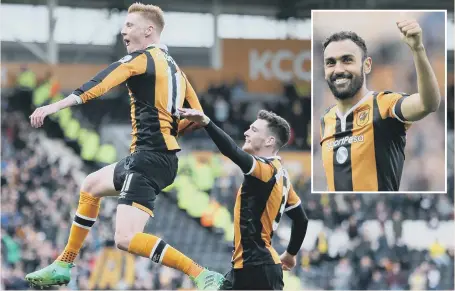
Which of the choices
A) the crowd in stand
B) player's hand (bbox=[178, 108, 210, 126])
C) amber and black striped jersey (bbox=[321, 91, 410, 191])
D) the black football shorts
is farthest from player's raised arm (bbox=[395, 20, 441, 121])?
the crowd in stand

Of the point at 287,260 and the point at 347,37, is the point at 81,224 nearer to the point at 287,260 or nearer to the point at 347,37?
the point at 287,260

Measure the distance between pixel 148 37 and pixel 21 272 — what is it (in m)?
10.0

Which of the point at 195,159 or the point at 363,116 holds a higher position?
the point at 363,116

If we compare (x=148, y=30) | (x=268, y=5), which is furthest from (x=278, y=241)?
(x=148, y=30)

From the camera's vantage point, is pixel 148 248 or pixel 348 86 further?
pixel 348 86

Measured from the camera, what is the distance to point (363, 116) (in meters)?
8.41

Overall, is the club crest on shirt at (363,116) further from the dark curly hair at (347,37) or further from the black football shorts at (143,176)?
the black football shorts at (143,176)

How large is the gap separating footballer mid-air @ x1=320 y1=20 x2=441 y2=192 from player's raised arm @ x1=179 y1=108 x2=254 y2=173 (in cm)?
150

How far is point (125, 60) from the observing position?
283 inches

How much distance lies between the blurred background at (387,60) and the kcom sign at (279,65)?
10648 mm

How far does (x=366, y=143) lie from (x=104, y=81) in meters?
2.56

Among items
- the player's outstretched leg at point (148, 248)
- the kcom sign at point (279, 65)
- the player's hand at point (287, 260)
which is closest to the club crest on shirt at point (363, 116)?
the player's hand at point (287, 260)

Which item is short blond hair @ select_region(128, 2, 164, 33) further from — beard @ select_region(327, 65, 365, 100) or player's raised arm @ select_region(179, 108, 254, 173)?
beard @ select_region(327, 65, 365, 100)

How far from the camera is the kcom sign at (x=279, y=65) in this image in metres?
22.7
